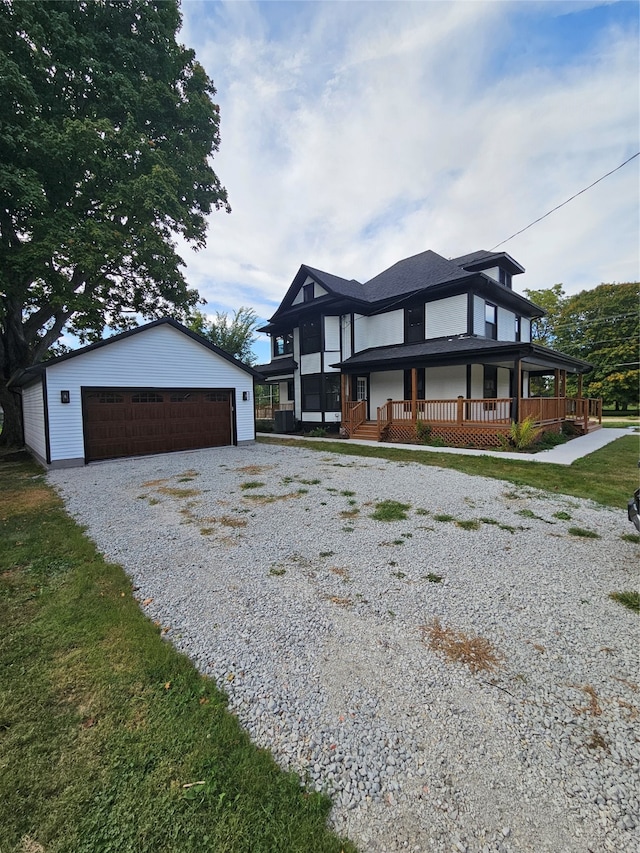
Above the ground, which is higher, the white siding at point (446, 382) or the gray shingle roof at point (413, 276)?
the gray shingle roof at point (413, 276)

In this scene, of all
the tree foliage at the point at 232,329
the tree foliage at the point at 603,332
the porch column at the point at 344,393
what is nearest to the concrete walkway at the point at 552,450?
the porch column at the point at 344,393

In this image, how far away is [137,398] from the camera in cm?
1123

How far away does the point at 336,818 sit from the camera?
1.46 metres

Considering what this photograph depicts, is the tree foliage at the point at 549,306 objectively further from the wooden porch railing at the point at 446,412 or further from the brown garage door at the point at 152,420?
the brown garage door at the point at 152,420

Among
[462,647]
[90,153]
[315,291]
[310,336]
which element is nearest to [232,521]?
[462,647]

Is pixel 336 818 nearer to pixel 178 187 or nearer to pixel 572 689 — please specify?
pixel 572 689

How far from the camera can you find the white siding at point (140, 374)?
385 inches

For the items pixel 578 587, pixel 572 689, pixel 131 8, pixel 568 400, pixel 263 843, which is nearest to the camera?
pixel 263 843

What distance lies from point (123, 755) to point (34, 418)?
13.5 meters

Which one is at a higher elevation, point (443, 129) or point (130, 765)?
point (443, 129)

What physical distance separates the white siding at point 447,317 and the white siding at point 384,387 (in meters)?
2.24

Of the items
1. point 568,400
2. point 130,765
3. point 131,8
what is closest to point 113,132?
point 131,8

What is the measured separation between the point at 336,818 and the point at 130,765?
0.99m

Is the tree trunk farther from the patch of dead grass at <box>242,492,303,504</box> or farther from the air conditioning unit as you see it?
the patch of dead grass at <box>242,492,303,504</box>
